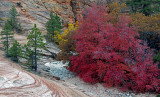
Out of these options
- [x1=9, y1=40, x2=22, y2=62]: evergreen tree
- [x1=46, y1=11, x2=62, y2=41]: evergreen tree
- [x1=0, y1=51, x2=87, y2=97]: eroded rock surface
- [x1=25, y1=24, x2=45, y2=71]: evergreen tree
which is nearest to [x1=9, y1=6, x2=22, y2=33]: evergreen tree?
[x1=46, y1=11, x2=62, y2=41]: evergreen tree

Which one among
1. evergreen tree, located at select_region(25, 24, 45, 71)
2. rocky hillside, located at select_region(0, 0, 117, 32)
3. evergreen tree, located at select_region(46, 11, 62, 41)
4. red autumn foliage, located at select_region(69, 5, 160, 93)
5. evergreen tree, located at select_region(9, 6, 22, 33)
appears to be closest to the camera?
red autumn foliage, located at select_region(69, 5, 160, 93)

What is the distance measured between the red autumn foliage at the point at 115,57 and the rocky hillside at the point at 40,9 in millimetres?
20844

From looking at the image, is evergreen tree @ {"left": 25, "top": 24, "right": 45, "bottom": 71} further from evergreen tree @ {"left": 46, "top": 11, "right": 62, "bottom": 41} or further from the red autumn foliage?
evergreen tree @ {"left": 46, "top": 11, "right": 62, "bottom": 41}

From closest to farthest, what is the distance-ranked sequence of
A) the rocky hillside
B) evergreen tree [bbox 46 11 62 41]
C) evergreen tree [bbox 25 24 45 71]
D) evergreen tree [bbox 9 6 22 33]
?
1. evergreen tree [bbox 25 24 45 71]
2. evergreen tree [bbox 9 6 22 33]
3. evergreen tree [bbox 46 11 62 41]
4. the rocky hillside

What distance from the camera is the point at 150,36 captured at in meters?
20.0

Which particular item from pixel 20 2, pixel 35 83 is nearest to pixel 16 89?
pixel 35 83

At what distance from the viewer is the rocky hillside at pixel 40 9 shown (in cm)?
3716

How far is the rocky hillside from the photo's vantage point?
37.2 metres

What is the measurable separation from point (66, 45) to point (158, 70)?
10851mm

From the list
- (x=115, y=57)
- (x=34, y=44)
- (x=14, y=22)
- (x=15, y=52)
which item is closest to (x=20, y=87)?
(x=115, y=57)

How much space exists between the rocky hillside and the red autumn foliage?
68.4 feet

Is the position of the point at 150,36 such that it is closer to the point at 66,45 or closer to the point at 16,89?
the point at 66,45

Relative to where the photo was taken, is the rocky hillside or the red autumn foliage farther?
the rocky hillside

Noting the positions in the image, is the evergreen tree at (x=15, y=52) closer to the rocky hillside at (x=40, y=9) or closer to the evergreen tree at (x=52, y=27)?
the evergreen tree at (x=52, y=27)
